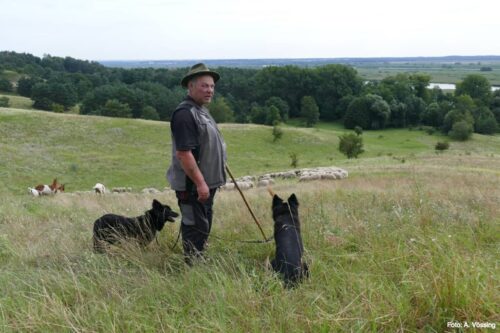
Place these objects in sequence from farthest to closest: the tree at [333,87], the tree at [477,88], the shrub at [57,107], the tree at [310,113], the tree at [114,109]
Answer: the tree at [333,87] → the tree at [477,88] → the tree at [310,113] → the shrub at [57,107] → the tree at [114,109]

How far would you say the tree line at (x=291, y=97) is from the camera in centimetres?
7756

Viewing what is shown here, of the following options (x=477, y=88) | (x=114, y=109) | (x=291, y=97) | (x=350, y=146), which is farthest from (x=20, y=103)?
(x=477, y=88)

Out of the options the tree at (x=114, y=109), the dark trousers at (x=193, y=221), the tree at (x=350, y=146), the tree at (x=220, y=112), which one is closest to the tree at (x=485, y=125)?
the tree at (x=220, y=112)

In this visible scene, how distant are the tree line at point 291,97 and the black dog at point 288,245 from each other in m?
69.5

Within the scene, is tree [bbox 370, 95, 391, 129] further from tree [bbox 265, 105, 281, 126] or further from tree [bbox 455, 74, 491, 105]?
tree [bbox 455, 74, 491, 105]

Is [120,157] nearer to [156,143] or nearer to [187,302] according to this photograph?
[156,143]

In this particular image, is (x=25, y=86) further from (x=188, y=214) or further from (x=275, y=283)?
(x=275, y=283)

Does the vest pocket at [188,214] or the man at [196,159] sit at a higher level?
the man at [196,159]

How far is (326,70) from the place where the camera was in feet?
323

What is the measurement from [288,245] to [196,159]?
4.37 ft

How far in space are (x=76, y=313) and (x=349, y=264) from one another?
226 cm

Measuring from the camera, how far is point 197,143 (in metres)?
4.28

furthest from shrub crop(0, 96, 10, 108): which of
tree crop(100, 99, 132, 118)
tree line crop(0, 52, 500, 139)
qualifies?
tree crop(100, 99, 132, 118)

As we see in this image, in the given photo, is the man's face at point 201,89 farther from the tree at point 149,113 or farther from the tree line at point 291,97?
the tree at point 149,113
